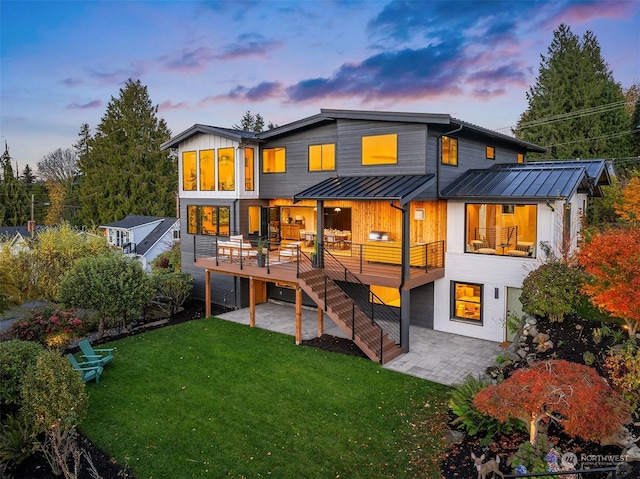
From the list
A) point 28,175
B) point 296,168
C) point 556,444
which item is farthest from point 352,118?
point 28,175

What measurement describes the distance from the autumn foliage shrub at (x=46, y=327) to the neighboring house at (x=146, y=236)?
1661 centimetres

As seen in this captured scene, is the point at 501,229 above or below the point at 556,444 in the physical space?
above

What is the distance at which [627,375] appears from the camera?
737cm

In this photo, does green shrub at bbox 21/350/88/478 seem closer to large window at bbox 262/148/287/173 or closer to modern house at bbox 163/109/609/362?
modern house at bbox 163/109/609/362

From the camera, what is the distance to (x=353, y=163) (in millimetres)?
16297

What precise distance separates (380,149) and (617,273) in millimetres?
8688

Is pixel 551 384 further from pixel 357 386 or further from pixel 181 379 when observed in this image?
pixel 181 379

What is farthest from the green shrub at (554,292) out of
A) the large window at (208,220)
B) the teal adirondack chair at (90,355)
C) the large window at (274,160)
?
the large window at (208,220)

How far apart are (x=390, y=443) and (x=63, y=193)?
54.2 m

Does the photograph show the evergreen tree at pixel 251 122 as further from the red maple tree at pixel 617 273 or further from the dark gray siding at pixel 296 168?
the red maple tree at pixel 617 273

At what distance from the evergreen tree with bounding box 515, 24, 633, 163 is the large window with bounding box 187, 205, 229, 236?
91.2ft

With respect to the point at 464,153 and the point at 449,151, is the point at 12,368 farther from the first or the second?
the point at 464,153

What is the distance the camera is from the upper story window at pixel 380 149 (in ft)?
49.9

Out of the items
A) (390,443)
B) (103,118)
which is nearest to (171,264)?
(390,443)
